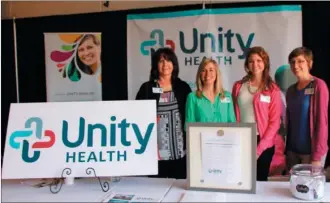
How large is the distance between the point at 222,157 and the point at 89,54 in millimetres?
1537

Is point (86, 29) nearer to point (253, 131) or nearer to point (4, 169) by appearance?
point (4, 169)

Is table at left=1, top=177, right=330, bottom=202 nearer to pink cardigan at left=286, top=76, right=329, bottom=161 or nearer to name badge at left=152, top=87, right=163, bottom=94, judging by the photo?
pink cardigan at left=286, top=76, right=329, bottom=161

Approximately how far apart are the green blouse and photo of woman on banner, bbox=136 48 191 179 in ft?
0.23

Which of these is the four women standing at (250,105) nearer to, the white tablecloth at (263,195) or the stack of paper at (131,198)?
the white tablecloth at (263,195)

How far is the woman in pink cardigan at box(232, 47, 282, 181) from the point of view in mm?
2135

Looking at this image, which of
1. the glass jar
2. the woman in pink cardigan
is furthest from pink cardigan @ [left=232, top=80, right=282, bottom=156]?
the glass jar

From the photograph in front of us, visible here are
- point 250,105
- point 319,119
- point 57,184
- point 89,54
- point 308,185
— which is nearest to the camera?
point 308,185

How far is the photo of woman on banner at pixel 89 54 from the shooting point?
2.38 m

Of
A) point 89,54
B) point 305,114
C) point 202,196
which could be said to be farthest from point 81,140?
point 305,114

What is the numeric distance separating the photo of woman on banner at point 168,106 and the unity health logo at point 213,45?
92mm

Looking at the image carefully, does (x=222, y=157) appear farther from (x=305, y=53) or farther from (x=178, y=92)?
(x=305, y=53)

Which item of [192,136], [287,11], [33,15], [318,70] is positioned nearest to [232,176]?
[192,136]

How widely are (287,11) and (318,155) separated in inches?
38.6

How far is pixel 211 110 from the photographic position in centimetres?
220
